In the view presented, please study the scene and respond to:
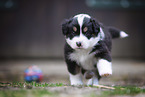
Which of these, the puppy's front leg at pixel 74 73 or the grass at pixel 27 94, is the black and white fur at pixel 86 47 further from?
the grass at pixel 27 94

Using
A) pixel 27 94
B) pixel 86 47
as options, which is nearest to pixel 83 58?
pixel 86 47

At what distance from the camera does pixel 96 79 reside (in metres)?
4.02

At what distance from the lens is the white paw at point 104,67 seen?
3.23 m

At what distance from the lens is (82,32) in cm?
323

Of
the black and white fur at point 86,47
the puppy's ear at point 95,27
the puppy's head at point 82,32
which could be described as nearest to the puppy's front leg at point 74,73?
the black and white fur at point 86,47

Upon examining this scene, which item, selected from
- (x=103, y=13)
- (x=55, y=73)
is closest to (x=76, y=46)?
(x=55, y=73)

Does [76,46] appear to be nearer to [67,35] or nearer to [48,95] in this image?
[67,35]

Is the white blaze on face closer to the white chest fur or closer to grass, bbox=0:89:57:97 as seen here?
the white chest fur

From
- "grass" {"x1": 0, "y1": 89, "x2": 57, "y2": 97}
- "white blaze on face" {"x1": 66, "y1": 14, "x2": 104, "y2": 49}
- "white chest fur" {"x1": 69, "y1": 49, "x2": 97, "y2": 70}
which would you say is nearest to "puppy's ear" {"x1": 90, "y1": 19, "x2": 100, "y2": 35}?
"white blaze on face" {"x1": 66, "y1": 14, "x2": 104, "y2": 49}

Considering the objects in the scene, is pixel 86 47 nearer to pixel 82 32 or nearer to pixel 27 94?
pixel 82 32

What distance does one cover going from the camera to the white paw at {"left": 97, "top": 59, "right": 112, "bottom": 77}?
3229mm

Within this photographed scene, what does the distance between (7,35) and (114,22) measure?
4.57m

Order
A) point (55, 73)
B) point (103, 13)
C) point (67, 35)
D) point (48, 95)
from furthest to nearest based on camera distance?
point (103, 13) → point (55, 73) → point (67, 35) → point (48, 95)

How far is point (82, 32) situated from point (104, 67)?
61 cm
